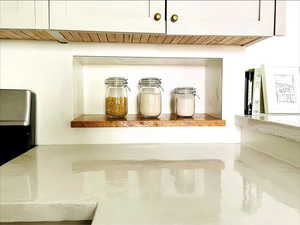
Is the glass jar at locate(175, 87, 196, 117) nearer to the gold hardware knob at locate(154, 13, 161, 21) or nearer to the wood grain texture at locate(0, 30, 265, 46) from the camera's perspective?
the wood grain texture at locate(0, 30, 265, 46)

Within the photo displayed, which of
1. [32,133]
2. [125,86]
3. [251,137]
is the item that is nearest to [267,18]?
[251,137]

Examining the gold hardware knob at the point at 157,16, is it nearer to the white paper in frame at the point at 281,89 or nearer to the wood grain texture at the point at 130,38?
the wood grain texture at the point at 130,38

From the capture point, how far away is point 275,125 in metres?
1.02

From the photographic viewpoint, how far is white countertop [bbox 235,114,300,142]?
3.01 feet

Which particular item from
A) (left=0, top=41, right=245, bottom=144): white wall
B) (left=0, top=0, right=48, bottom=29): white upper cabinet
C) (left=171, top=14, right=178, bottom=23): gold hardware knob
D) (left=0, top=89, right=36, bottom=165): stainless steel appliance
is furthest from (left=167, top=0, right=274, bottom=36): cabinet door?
(left=0, top=89, right=36, bottom=165): stainless steel appliance

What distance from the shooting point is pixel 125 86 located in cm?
134

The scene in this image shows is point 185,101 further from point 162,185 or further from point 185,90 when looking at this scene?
point 162,185

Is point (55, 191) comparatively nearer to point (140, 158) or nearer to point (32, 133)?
point (140, 158)

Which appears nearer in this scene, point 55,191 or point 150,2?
point 55,191

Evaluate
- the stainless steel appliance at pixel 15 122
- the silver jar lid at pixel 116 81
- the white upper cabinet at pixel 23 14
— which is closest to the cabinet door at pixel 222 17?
the silver jar lid at pixel 116 81

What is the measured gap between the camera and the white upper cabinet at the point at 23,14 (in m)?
1.00

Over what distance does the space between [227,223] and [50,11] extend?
92 cm

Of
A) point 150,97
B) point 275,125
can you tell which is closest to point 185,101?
point 150,97

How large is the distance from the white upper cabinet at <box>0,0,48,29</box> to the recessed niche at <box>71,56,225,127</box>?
1.07 ft
